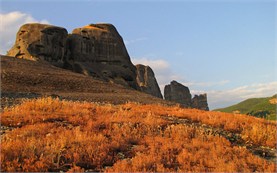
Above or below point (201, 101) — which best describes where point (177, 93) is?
above

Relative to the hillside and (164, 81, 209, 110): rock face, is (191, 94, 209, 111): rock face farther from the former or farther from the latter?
the hillside

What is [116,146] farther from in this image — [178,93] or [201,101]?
[201,101]

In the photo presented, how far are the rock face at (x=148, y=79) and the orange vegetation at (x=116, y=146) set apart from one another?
392 feet

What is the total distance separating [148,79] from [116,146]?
418 feet

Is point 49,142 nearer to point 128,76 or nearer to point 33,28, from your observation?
point 33,28

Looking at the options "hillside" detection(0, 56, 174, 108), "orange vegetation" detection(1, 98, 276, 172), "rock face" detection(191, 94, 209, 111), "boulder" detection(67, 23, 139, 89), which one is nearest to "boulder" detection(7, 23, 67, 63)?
"boulder" detection(67, 23, 139, 89)

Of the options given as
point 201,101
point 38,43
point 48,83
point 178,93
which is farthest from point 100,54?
point 201,101

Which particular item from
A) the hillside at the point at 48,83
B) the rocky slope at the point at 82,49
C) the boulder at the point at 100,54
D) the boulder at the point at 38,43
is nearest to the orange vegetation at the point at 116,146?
the hillside at the point at 48,83

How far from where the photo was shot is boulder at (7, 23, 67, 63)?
65.6 meters

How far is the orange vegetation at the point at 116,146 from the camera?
7.29 m

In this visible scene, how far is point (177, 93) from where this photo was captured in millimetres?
143000

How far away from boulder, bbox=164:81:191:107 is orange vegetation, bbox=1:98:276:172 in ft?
428

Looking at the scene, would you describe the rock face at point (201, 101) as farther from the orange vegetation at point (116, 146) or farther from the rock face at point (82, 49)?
the orange vegetation at point (116, 146)

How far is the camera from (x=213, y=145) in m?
9.33
